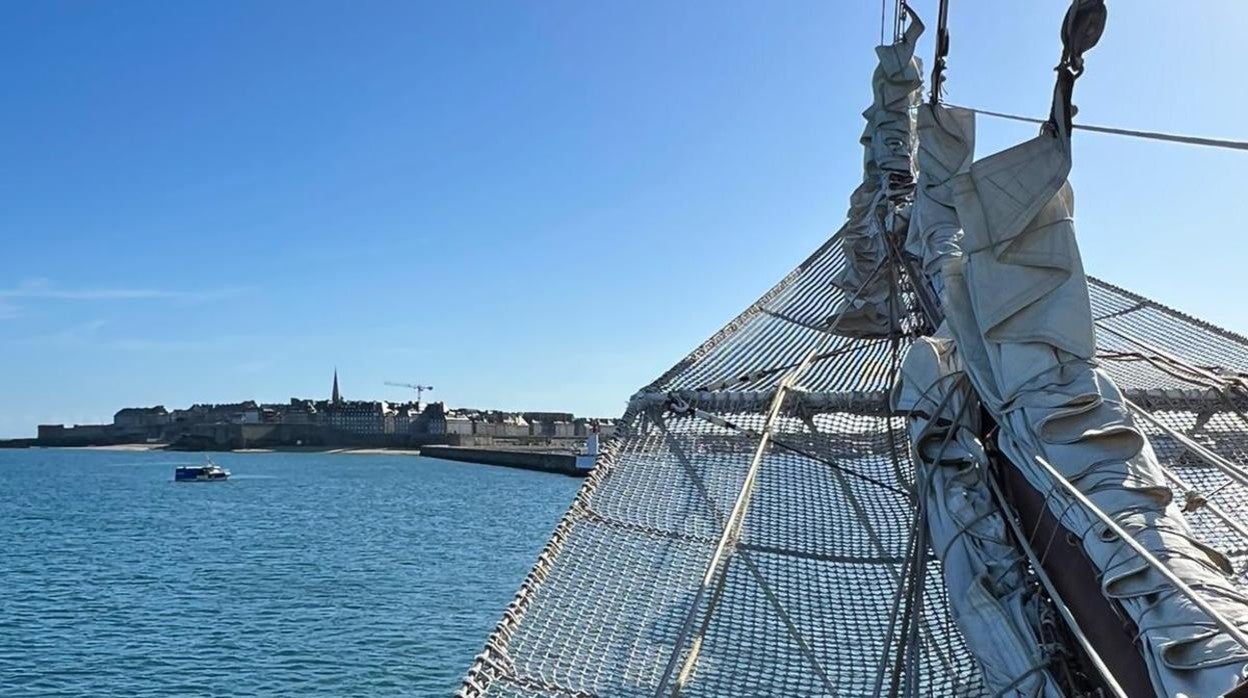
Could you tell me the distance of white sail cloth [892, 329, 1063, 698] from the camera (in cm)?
332

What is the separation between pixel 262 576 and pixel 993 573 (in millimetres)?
23074

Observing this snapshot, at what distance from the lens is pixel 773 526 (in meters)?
6.70

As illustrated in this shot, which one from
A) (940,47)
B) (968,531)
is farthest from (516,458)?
(968,531)

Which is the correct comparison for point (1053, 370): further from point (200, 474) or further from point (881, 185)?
point (200, 474)

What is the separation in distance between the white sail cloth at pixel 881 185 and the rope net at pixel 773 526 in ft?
0.68

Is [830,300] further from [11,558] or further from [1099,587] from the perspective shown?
[11,558]

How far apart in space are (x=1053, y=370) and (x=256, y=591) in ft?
69.0

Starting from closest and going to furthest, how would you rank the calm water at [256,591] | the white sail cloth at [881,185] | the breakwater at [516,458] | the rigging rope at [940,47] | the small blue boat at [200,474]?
the rigging rope at [940,47], the white sail cloth at [881,185], the calm water at [256,591], the small blue boat at [200,474], the breakwater at [516,458]

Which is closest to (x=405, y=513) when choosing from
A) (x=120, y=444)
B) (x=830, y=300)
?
(x=830, y=300)

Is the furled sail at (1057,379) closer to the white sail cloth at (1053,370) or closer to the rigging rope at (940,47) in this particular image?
the white sail cloth at (1053,370)

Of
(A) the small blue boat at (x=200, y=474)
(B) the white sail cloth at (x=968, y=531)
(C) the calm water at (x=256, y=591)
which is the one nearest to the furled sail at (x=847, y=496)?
(B) the white sail cloth at (x=968, y=531)

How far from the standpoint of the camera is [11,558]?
28672 mm

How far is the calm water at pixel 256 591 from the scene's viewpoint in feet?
49.3

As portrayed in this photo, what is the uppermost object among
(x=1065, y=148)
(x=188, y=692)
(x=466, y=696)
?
(x=1065, y=148)
